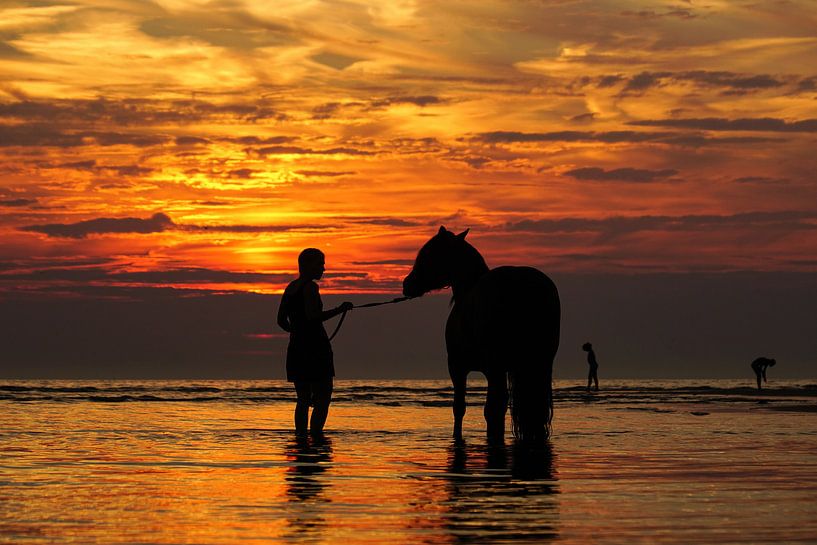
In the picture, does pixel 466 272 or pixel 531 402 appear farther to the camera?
pixel 466 272

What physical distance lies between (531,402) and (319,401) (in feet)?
8.48

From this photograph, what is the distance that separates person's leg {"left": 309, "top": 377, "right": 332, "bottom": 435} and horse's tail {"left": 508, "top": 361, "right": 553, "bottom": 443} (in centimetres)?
220

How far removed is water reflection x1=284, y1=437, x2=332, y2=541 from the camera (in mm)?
6680

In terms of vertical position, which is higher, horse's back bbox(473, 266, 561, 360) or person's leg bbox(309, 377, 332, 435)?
horse's back bbox(473, 266, 561, 360)

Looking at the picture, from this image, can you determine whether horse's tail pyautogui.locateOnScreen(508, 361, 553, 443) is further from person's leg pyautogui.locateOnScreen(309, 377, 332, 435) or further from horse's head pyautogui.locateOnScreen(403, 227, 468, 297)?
person's leg pyautogui.locateOnScreen(309, 377, 332, 435)

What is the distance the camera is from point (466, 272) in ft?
46.6

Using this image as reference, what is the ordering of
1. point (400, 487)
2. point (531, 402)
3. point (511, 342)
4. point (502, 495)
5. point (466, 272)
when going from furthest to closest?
point (466, 272), point (511, 342), point (531, 402), point (400, 487), point (502, 495)

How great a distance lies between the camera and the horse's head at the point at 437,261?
1428 cm

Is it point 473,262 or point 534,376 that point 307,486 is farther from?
point 473,262

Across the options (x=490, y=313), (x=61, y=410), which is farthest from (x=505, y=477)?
(x=61, y=410)

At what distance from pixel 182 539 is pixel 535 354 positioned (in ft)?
24.2

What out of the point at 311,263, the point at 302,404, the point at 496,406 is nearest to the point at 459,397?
the point at 496,406

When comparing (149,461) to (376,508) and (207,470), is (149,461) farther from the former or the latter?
(376,508)

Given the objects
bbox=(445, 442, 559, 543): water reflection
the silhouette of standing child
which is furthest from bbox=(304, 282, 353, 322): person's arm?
bbox=(445, 442, 559, 543): water reflection
